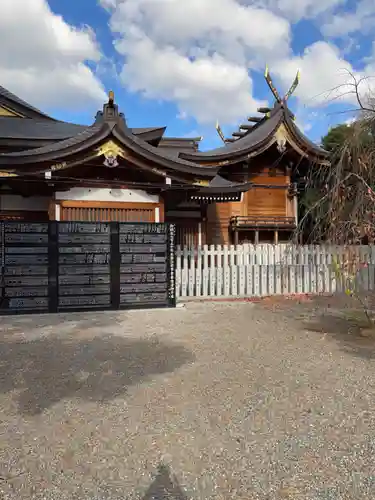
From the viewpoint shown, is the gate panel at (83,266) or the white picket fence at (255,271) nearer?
the gate panel at (83,266)

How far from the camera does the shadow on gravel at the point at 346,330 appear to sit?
4957mm

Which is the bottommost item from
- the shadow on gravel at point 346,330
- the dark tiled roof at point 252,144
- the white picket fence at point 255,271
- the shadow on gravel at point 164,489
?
the shadow on gravel at point 164,489

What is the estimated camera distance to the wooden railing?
552 inches

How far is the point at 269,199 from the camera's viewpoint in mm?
14750

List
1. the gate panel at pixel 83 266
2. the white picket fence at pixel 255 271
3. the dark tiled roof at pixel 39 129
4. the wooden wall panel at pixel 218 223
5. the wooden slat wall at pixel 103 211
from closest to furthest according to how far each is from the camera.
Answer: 1. the gate panel at pixel 83 266
2. the wooden slat wall at pixel 103 211
3. the white picket fence at pixel 255 271
4. the dark tiled roof at pixel 39 129
5. the wooden wall panel at pixel 218 223

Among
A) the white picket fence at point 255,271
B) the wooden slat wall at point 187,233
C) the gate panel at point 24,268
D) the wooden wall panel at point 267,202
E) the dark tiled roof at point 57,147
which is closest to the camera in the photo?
the gate panel at point 24,268

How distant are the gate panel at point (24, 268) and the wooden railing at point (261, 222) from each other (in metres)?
7.98

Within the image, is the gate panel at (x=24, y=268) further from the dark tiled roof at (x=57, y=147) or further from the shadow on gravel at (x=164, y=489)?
the shadow on gravel at (x=164, y=489)

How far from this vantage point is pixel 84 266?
7.80 meters

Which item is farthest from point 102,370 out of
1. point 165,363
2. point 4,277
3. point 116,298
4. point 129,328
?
point 4,277

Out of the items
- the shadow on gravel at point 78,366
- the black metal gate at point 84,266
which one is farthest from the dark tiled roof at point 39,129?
the shadow on gravel at point 78,366

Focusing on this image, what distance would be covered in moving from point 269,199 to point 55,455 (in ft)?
43.8

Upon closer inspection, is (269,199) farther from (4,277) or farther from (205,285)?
(4,277)

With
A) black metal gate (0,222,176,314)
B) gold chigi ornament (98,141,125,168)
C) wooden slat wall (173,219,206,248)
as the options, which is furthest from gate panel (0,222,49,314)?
wooden slat wall (173,219,206,248)
